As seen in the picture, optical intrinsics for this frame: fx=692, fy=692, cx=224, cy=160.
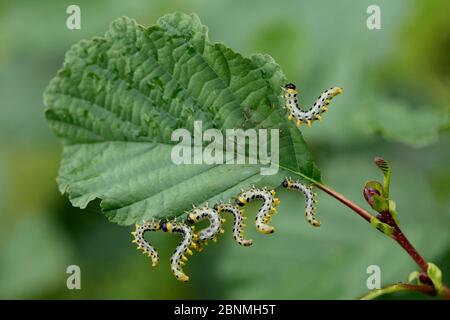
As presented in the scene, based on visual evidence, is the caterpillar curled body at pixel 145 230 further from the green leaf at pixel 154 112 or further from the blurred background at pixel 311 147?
the blurred background at pixel 311 147

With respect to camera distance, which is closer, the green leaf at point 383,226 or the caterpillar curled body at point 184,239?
the green leaf at point 383,226

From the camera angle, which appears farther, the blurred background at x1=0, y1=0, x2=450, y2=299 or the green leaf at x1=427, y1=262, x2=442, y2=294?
the blurred background at x1=0, y1=0, x2=450, y2=299

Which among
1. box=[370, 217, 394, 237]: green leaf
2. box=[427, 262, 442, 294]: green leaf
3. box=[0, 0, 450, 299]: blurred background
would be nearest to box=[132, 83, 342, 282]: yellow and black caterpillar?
box=[370, 217, 394, 237]: green leaf

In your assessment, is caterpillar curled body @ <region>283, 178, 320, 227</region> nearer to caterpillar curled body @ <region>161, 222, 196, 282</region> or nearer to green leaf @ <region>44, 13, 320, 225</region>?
green leaf @ <region>44, 13, 320, 225</region>

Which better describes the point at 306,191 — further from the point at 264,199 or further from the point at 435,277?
the point at 435,277

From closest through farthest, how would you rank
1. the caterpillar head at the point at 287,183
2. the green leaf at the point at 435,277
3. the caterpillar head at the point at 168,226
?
1. the green leaf at the point at 435,277
2. the caterpillar head at the point at 168,226
3. the caterpillar head at the point at 287,183

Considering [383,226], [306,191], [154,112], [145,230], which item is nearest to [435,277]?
[383,226]

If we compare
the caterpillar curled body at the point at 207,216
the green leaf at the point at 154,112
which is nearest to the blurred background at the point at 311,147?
the green leaf at the point at 154,112
